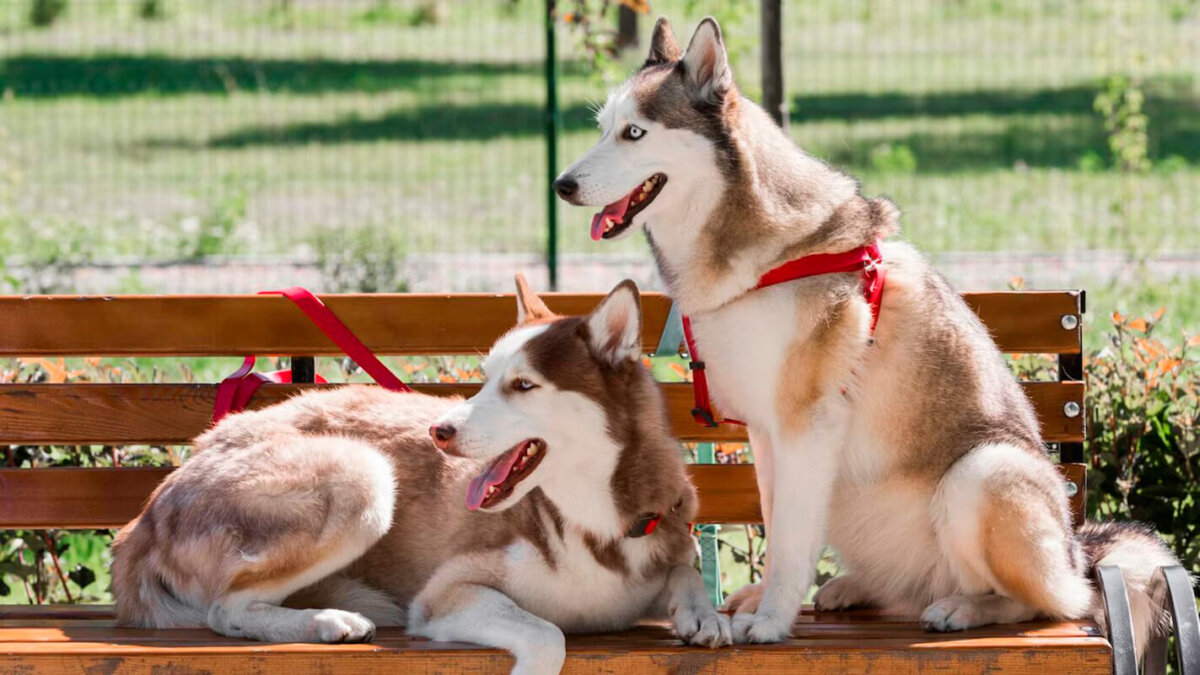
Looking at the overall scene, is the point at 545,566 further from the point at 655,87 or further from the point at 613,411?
the point at 655,87

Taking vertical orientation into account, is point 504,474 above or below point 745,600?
above

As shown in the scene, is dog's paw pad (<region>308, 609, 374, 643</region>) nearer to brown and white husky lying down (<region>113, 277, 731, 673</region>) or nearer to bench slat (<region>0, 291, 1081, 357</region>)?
brown and white husky lying down (<region>113, 277, 731, 673</region>)

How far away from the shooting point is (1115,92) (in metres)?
10.0

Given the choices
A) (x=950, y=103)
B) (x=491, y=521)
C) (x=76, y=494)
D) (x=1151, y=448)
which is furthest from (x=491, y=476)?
(x=950, y=103)

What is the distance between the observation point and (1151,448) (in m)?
4.67

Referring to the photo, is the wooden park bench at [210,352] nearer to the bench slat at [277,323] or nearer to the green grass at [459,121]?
the bench slat at [277,323]

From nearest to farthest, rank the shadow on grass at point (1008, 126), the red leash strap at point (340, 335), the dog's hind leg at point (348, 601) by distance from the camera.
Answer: the dog's hind leg at point (348, 601), the red leash strap at point (340, 335), the shadow on grass at point (1008, 126)

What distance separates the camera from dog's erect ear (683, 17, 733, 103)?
11.3 feet

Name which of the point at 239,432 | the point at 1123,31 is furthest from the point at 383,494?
the point at 1123,31

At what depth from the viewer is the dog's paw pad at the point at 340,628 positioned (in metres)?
3.26

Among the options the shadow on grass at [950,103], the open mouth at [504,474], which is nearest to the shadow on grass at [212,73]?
the shadow on grass at [950,103]

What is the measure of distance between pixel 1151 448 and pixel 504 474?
2439 millimetres

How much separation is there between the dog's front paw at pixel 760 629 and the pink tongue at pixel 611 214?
3.25ft

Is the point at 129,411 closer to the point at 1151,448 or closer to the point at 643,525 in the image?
the point at 643,525
